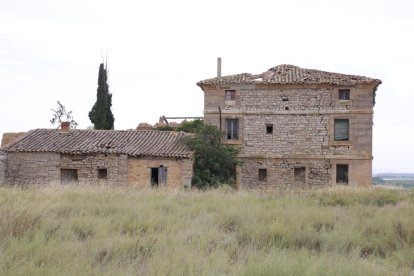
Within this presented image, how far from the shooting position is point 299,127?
25062 millimetres

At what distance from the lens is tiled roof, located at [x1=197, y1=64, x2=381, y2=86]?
24.6 m

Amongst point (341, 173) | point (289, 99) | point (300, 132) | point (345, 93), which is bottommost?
point (341, 173)

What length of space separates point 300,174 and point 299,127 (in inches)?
103

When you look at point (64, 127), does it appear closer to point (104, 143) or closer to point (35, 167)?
point (35, 167)

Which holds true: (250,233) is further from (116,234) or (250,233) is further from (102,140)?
(102,140)

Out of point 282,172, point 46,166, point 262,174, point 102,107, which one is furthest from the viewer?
point 102,107

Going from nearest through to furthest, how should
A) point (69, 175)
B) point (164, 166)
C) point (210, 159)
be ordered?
point (164, 166) < point (69, 175) < point (210, 159)

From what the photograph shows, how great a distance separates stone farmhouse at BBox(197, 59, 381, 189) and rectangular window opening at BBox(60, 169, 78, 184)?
8187 mm

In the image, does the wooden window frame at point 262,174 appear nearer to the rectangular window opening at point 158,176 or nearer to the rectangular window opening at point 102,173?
the rectangular window opening at point 158,176

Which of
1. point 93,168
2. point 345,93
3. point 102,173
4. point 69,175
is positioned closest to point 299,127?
point 345,93

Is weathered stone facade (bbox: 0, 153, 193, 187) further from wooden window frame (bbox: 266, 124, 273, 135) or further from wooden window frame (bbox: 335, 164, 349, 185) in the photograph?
wooden window frame (bbox: 335, 164, 349, 185)

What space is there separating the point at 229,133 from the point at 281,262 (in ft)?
67.9

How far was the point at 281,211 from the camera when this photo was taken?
9.68m

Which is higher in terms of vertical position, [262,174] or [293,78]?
[293,78]
